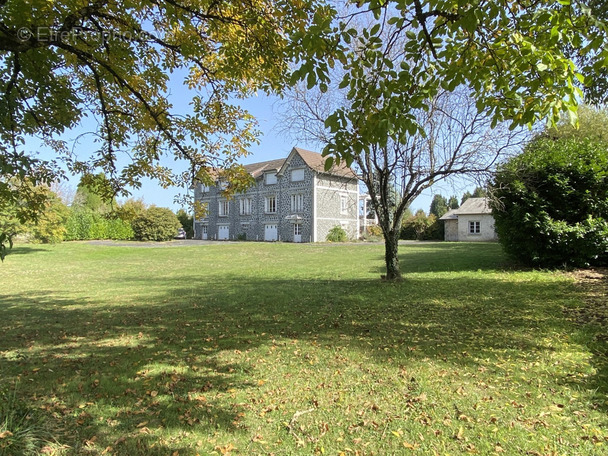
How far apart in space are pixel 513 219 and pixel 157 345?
1103 cm

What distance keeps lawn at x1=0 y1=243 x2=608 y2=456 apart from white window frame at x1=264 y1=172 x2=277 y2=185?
1221 inches

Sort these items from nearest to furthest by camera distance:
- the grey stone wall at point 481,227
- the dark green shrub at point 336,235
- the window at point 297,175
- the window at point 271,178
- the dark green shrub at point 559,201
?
the dark green shrub at point 559,201 < the dark green shrub at point 336,235 < the window at point 297,175 < the grey stone wall at point 481,227 < the window at point 271,178

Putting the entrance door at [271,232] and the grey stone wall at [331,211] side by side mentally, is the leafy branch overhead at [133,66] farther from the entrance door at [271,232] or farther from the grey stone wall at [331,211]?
the entrance door at [271,232]

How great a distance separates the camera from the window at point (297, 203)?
36.7m

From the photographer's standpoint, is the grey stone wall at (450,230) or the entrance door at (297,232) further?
the grey stone wall at (450,230)

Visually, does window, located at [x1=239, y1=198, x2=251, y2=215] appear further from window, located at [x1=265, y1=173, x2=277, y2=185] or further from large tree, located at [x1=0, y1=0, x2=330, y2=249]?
large tree, located at [x1=0, y1=0, x2=330, y2=249]

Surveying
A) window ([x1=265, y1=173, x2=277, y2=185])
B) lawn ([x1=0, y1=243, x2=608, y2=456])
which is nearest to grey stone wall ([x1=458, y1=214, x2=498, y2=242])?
window ([x1=265, y1=173, x2=277, y2=185])

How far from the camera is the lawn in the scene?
281 cm

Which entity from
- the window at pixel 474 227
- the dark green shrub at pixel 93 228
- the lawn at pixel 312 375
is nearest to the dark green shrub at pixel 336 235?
the window at pixel 474 227

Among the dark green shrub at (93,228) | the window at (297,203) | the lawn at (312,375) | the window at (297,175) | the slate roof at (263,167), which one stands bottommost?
the lawn at (312,375)

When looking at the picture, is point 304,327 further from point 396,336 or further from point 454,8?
point 454,8

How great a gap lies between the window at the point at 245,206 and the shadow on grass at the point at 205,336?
1240 inches

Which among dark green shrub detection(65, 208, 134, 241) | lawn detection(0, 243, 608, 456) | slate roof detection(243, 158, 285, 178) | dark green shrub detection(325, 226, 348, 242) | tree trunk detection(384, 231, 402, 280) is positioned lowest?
lawn detection(0, 243, 608, 456)

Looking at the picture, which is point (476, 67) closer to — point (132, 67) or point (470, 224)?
point (132, 67)
